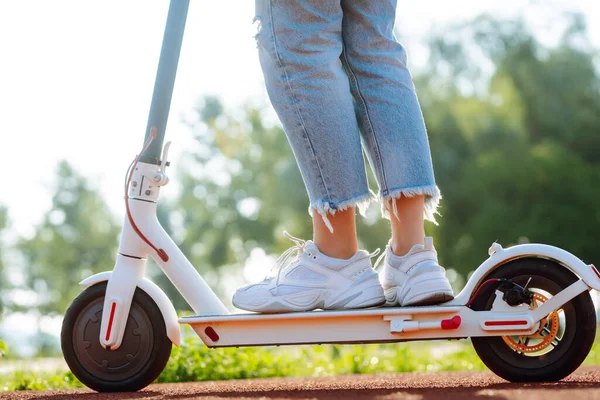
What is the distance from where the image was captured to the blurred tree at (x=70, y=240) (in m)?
29.9

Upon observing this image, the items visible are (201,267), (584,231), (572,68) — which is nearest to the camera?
(584,231)

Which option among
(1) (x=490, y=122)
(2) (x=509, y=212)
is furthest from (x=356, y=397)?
(1) (x=490, y=122)

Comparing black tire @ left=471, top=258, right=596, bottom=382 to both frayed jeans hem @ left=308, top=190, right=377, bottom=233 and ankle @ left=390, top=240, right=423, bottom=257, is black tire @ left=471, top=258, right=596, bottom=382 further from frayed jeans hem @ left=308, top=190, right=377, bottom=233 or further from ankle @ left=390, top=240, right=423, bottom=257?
frayed jeans hem @ left=308, top=190, right=377, bottom=233

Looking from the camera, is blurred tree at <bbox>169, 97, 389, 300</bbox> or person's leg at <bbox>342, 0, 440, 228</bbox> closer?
person's leg at <bbox>342, 0, 440, 228</bbox>

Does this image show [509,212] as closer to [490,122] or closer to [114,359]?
[490,122]

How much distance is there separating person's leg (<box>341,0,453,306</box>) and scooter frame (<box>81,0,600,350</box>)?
0.28ft

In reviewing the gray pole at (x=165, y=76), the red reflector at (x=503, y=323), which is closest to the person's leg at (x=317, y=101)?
the gray pole at (x=165, y=76)

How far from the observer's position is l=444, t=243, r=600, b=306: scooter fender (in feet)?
7.14

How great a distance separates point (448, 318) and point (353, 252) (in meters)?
0.34

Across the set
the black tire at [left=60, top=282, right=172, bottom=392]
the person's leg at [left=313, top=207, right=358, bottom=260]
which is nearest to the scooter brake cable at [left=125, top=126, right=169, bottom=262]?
the black tire at [left=60, top=282, right=172, bottom=392]

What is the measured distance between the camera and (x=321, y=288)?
88.4 inches

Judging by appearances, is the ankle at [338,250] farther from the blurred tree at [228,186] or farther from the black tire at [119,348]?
the blurred tree at [228,186]

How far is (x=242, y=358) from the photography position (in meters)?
4.23

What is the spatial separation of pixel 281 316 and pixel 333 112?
612 millimetres
